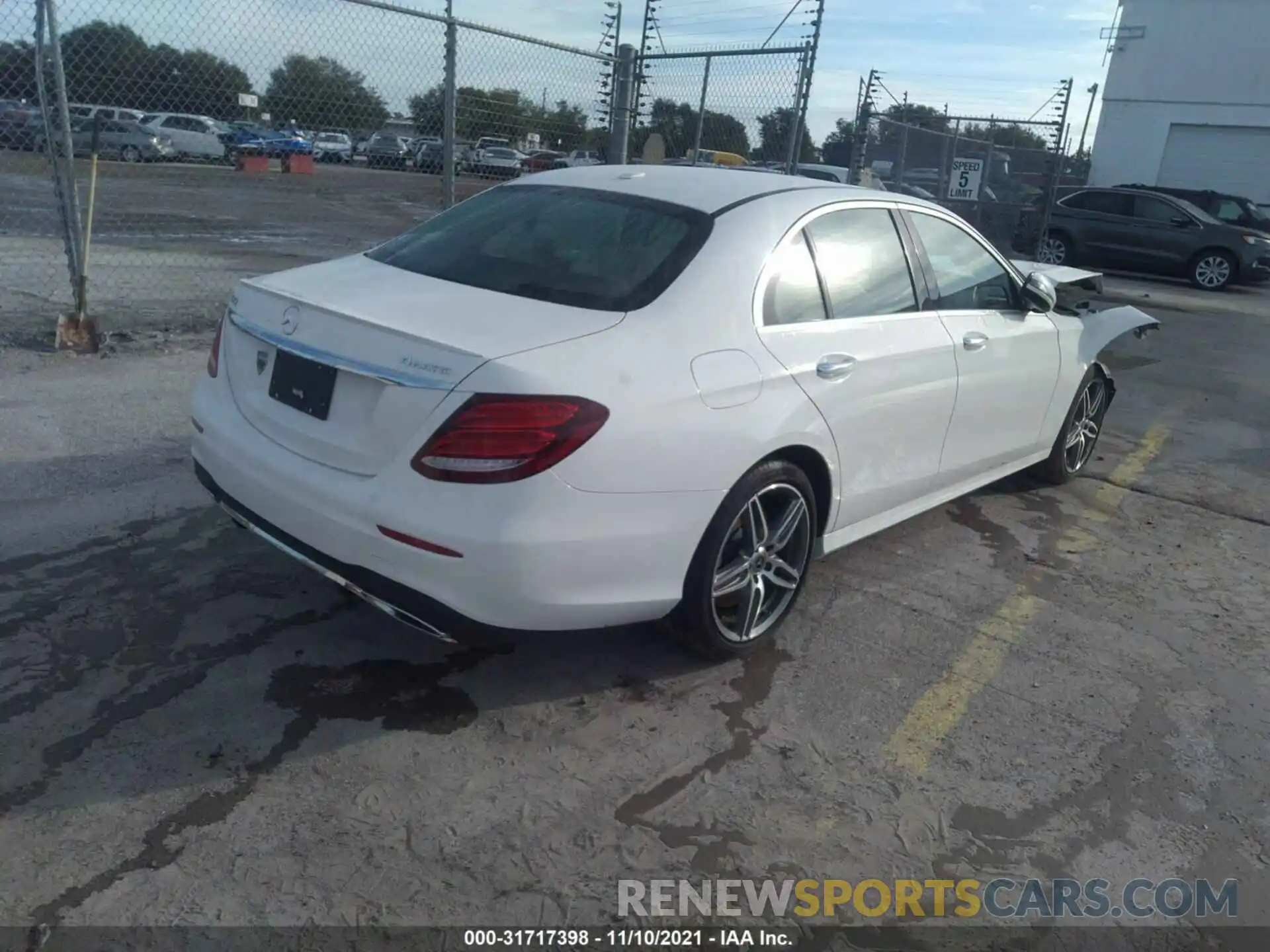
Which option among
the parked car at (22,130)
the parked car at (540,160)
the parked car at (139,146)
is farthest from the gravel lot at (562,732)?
the parked car at (139,146)

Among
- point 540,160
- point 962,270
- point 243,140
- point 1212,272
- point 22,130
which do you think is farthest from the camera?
point 1212,272

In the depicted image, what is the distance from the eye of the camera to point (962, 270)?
4703 mm

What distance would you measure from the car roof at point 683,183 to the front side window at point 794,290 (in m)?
0.27

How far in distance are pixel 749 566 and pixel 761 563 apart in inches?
2.9

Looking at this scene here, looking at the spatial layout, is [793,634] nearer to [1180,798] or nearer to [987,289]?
[1180,798]

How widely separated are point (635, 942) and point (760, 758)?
83cm

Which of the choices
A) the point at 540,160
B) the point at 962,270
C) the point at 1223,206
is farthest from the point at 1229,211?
the point at 962,270

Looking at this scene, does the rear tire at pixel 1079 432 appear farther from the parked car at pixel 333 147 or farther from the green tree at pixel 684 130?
the parked car at pixel 333 147

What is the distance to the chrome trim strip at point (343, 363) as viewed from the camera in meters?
2.86

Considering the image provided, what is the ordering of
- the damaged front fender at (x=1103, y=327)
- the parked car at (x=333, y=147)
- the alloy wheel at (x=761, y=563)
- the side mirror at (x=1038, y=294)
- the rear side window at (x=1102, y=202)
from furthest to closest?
Result: the rear side window at (x=1102, y=202), the parked car at (x=333, y=147), the damaged front fender at (x=1103, y=327), the side mirror at (x=1038, y=294), the alloy wheel at (x=761, y=563)

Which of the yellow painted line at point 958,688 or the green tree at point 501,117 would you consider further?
the green tree at point 501,117

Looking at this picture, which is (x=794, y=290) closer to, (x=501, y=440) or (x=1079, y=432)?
(x=501, y=440)

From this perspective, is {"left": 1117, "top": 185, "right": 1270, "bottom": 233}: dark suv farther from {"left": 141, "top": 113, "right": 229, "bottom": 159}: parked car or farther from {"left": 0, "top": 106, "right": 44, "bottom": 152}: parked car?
{"left": 0, "top": 106, "right": 44, "bottom": 152}: parked car

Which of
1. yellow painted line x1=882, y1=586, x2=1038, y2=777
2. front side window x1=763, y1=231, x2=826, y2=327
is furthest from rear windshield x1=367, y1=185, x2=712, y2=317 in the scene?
yellow painted line x1=882, y1=586, x2=1038, y2=777
